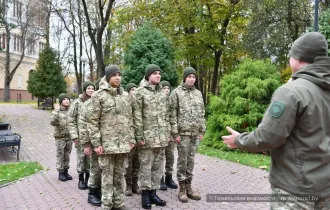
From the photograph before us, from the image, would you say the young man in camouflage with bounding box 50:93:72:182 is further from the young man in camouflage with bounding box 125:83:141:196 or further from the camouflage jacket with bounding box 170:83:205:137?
the camouflage jacket with bounding box 170:83:205:137

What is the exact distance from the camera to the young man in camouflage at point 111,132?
15.8ft

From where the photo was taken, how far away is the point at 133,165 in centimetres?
618

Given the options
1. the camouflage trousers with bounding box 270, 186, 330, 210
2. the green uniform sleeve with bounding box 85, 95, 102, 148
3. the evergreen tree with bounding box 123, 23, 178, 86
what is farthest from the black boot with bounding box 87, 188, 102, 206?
the evergreen tree with bounding box 123, 23, 178, 86

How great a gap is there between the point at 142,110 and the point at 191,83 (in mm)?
1080

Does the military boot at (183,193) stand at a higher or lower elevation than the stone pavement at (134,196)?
higher

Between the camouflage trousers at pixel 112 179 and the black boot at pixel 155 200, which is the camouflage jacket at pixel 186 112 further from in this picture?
the camouflage trousers at pixel 112 179

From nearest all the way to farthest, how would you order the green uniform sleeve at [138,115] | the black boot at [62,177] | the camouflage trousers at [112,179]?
the camouflage trousers at [112,179] → the green uniform sleeve at [138,115] → the black boot at [62,177]

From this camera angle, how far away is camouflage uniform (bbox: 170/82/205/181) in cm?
569

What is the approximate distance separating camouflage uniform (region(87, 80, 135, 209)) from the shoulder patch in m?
2.92

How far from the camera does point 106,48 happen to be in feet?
92.7

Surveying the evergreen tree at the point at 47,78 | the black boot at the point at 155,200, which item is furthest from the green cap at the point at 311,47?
the evergreen tree at the point at 47,78

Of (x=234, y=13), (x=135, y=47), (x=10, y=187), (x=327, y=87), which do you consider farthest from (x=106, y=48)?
(x=327, y=87)

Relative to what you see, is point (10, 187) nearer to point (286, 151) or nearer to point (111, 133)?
point (111, 133)

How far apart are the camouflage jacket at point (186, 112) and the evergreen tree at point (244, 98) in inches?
185
